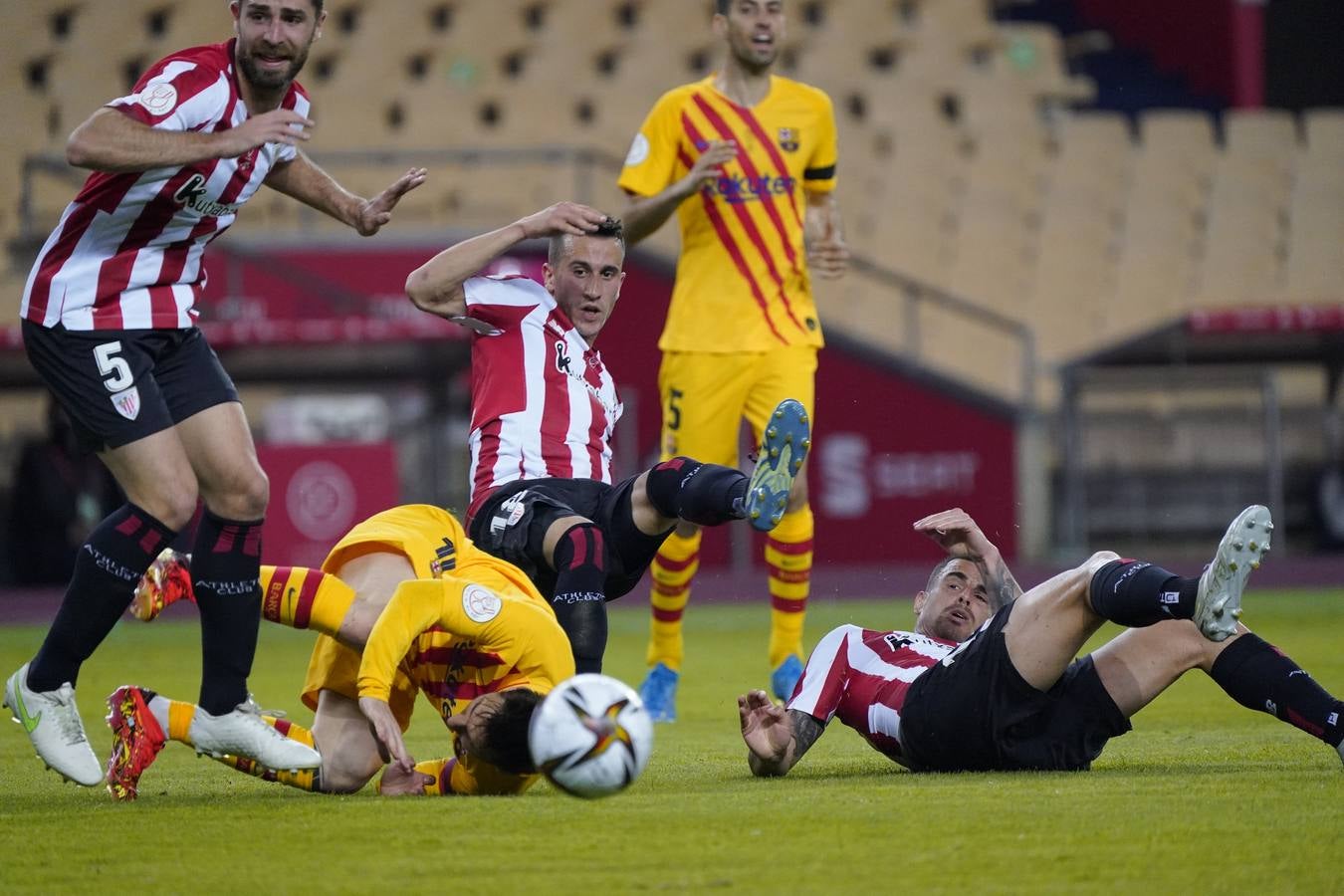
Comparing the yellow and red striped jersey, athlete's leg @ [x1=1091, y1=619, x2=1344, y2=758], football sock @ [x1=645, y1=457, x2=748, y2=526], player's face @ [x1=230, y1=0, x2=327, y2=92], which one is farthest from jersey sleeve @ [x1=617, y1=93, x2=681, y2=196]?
athlete's leg @ [x1=1091, y1=619, x2=1344, y2=758]

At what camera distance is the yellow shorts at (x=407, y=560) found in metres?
4.81

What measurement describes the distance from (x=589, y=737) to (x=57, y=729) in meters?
1.48

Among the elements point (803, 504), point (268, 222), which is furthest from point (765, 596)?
point (803, 504)

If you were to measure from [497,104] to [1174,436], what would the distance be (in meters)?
6.28

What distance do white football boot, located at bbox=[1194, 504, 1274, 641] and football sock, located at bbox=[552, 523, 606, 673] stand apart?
147 centimetres

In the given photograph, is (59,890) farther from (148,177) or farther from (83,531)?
(83,531)

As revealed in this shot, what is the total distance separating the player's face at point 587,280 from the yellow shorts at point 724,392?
4.93 feet

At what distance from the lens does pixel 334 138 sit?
15.0 m

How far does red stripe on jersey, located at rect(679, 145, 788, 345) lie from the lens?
23.8 ft

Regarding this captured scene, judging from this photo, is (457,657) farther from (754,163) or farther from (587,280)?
(754,163)

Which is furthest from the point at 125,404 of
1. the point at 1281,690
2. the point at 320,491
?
the point at 320,491

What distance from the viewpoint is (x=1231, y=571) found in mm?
4062

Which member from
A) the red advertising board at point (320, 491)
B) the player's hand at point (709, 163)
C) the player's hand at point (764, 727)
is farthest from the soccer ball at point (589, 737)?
the red advertising board at point (320, 491)

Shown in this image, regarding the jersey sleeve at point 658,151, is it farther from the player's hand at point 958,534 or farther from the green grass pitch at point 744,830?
the player's hand at point 958,534
